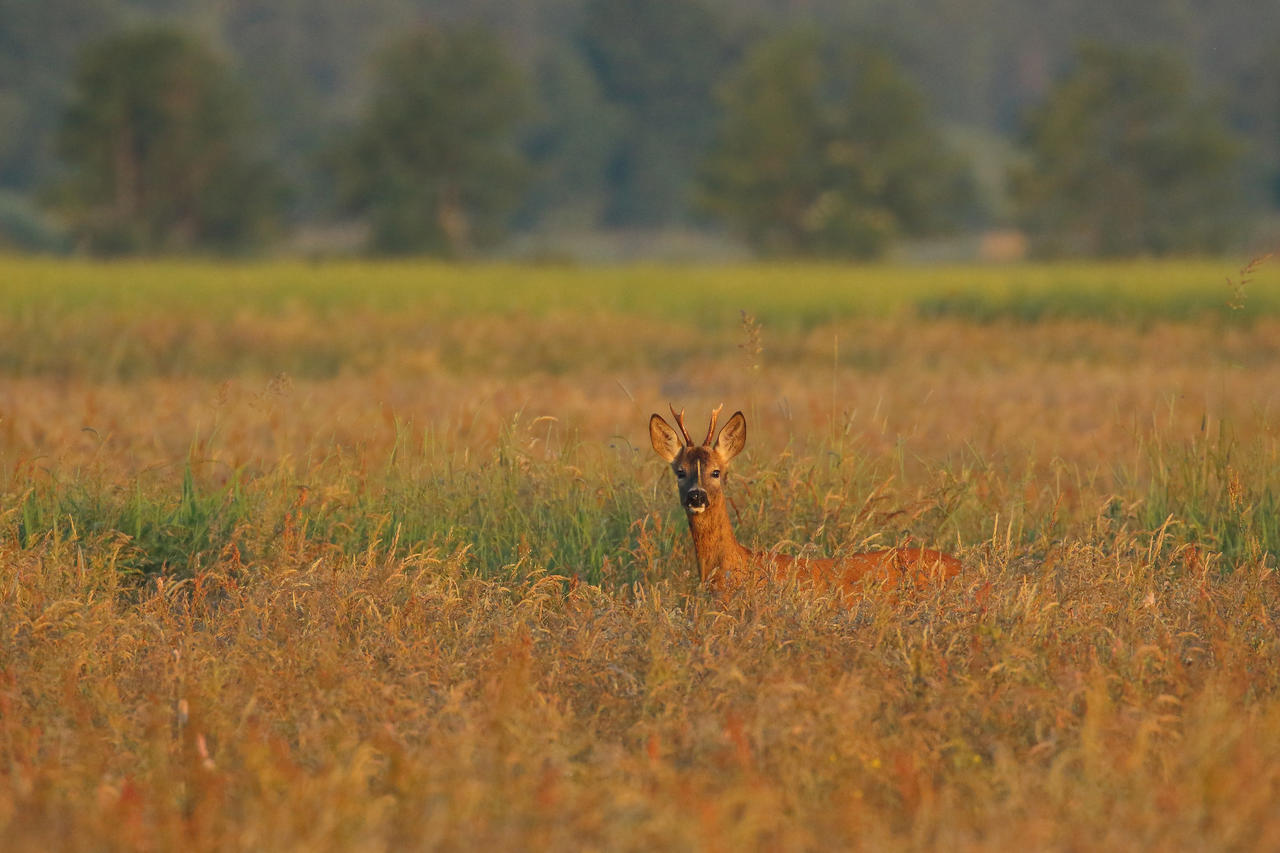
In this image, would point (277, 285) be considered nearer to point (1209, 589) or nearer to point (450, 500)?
point (450, 500)

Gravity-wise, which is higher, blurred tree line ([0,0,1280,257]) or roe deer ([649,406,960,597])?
blurred tree line ([0,0,1280,257])

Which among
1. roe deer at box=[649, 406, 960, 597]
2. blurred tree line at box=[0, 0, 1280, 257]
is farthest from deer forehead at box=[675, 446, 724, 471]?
blurred tree line at box=[0, 0, 1280, 257]

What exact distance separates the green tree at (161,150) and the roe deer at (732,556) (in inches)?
1714

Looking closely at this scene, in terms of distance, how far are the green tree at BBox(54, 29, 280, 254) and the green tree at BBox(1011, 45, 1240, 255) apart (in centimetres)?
2532

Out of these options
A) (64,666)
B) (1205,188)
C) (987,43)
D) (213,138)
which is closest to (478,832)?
(64,666)

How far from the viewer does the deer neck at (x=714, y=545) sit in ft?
20.3

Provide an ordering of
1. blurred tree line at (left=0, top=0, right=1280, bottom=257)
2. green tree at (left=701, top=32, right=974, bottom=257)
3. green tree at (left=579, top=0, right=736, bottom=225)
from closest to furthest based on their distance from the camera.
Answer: blurred tree line at (left=0, top=0, right=1280, bottom=257) → green tree at (left=701, top=32, right=974, bottom=257) → green tree at (left=579, top=0, right=736, bottom=225)

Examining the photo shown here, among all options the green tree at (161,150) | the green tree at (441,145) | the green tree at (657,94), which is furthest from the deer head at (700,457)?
the green tree at (657,94)

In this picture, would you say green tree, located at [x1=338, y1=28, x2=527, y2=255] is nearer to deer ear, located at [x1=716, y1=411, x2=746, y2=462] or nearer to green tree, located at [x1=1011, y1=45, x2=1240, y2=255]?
green tree, located at [x1=1011, y1=45, x2=1240, y2=255]

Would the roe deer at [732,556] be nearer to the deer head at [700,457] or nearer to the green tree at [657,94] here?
the deer head at [700,457]

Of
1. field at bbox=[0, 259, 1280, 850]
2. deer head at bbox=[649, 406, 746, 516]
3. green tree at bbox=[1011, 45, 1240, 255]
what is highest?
green tree at bbox=[1011, 45, 1240, 255]

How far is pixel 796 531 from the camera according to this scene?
7195mm

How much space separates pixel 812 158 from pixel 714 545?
50099 mm

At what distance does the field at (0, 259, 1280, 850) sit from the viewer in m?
3.92
